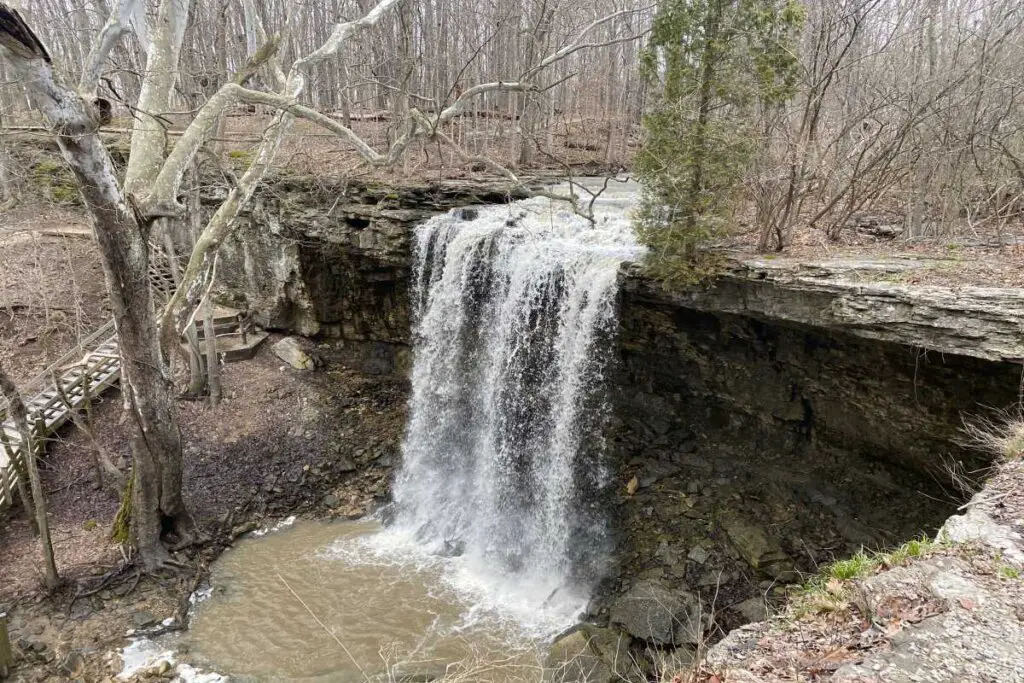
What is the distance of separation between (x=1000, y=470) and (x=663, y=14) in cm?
701

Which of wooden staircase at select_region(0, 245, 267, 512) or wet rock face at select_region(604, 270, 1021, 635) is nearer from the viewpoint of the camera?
wet rock face at select_region(604, 270, 1021, 635)

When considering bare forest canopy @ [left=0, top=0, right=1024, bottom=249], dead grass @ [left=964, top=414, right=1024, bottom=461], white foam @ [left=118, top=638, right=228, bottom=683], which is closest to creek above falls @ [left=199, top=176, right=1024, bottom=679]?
dead grass @ [left=964, top=414, right=1024, bottom=461]

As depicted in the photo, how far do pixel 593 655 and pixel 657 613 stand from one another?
3.49 ft

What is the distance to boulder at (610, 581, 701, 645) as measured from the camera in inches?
324

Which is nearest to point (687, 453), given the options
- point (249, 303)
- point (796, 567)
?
point (796, 567)

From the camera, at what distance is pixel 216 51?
18531 mm

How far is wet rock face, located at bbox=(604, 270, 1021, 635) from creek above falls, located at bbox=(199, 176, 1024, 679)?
23 mm

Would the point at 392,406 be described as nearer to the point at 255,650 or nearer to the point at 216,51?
the point at 255,650

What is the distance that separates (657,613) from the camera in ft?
27.8

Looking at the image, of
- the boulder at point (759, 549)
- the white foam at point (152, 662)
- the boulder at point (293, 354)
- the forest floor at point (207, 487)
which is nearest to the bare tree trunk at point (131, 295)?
the forest floor at point (207, 487)

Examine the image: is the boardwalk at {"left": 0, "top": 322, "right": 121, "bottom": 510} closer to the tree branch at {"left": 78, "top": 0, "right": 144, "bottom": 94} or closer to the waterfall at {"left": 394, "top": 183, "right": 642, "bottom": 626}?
the tree branch at {"left": 78, "top": 0, "right": 144, "bottom": 94}

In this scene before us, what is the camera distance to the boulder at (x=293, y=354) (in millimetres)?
15000

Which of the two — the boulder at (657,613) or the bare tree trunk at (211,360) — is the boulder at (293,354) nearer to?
the bare tree trunk at (211,360)

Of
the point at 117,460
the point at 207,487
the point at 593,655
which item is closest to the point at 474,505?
the point at 593,655
